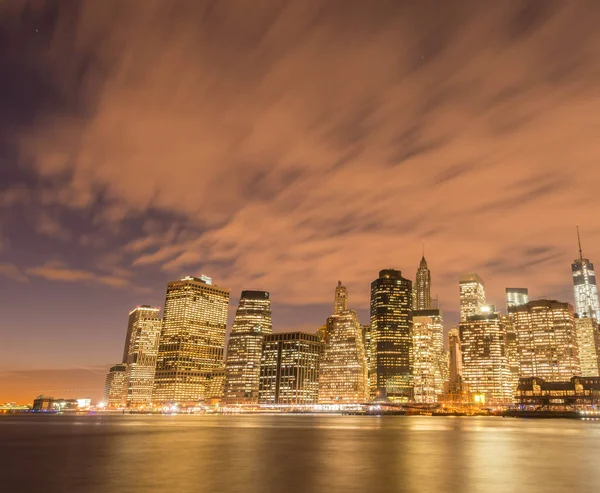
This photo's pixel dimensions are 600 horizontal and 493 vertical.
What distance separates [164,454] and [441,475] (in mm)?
28320

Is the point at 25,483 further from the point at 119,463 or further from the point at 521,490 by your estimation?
the point at 521,490

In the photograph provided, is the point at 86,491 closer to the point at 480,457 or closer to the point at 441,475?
the point at 441,475

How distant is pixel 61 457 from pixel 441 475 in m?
38.1

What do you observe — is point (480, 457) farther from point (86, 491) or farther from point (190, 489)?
point (86, 491)

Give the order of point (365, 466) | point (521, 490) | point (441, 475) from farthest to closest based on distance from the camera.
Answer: point (365, 466), point (441, 475), point (521, 490)

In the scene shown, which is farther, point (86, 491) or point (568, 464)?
point (568, 464)

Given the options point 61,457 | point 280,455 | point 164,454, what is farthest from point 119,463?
point 280,455

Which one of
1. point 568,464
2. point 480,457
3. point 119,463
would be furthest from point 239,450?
point 568,464

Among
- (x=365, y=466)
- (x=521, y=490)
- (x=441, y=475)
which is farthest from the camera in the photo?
(x=365, y=466)

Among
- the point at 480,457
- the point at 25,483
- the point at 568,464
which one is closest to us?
the point at 25,483

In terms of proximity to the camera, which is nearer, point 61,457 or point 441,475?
point 441,475

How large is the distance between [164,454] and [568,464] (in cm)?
3847

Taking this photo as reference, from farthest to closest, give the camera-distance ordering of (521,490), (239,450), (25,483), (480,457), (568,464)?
(239,450) < (480,457) < (568,464) < (25,483) < (521,490)

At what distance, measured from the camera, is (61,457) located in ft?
172
